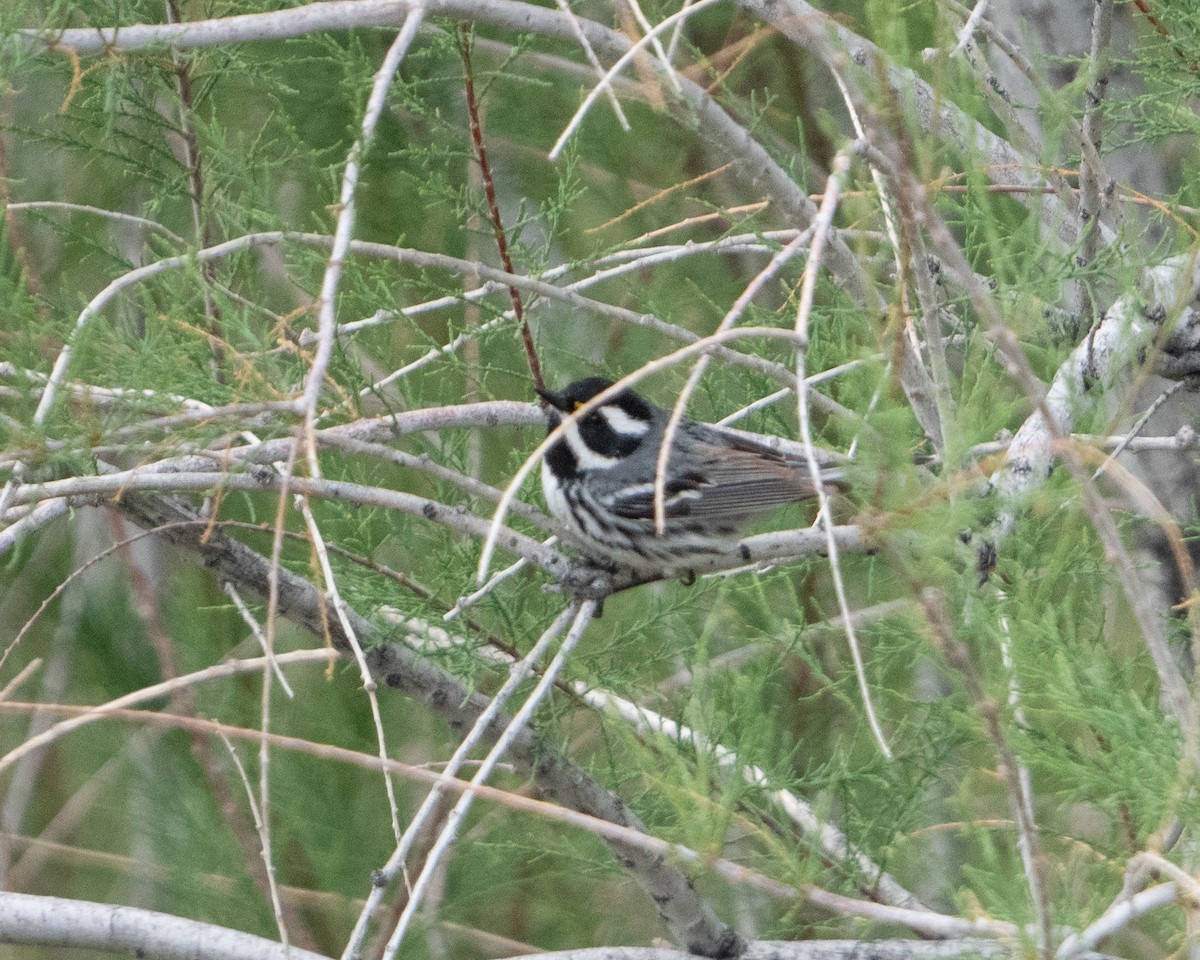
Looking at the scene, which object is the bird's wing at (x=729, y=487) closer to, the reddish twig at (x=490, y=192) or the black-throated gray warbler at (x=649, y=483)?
the black-throated gray warbler at (x=649, y=483)

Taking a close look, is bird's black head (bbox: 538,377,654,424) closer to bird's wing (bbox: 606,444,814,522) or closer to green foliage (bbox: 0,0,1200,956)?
green foliage (bbox: 0,0,1200,956)

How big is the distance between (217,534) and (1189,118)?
2.00 metres

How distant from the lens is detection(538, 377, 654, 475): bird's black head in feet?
11.6

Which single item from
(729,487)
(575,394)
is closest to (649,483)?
(729,487)

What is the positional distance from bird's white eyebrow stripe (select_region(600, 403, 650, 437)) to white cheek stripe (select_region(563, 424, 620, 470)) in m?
0.08

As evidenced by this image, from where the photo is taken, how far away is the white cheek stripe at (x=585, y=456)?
139 inches

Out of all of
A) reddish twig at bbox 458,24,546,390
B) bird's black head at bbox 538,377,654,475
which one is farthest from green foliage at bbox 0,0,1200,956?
bird's black head at bbox 538,377,654,475

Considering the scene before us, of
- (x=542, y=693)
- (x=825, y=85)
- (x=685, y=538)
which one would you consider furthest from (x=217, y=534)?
(x=825, y=85)

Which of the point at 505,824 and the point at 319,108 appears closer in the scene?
the point at 505,824

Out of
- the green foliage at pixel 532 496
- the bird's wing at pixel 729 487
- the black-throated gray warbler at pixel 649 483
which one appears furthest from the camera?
the bird's wing at pixel 729 487

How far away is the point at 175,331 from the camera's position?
2848mm

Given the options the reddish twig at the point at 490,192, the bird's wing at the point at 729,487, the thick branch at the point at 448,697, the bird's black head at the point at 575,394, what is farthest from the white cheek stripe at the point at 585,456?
the thick branch at the point at 448,697

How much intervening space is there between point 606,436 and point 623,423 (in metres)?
0.05

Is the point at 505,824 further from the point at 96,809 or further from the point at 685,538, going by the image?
the point at 96,809
